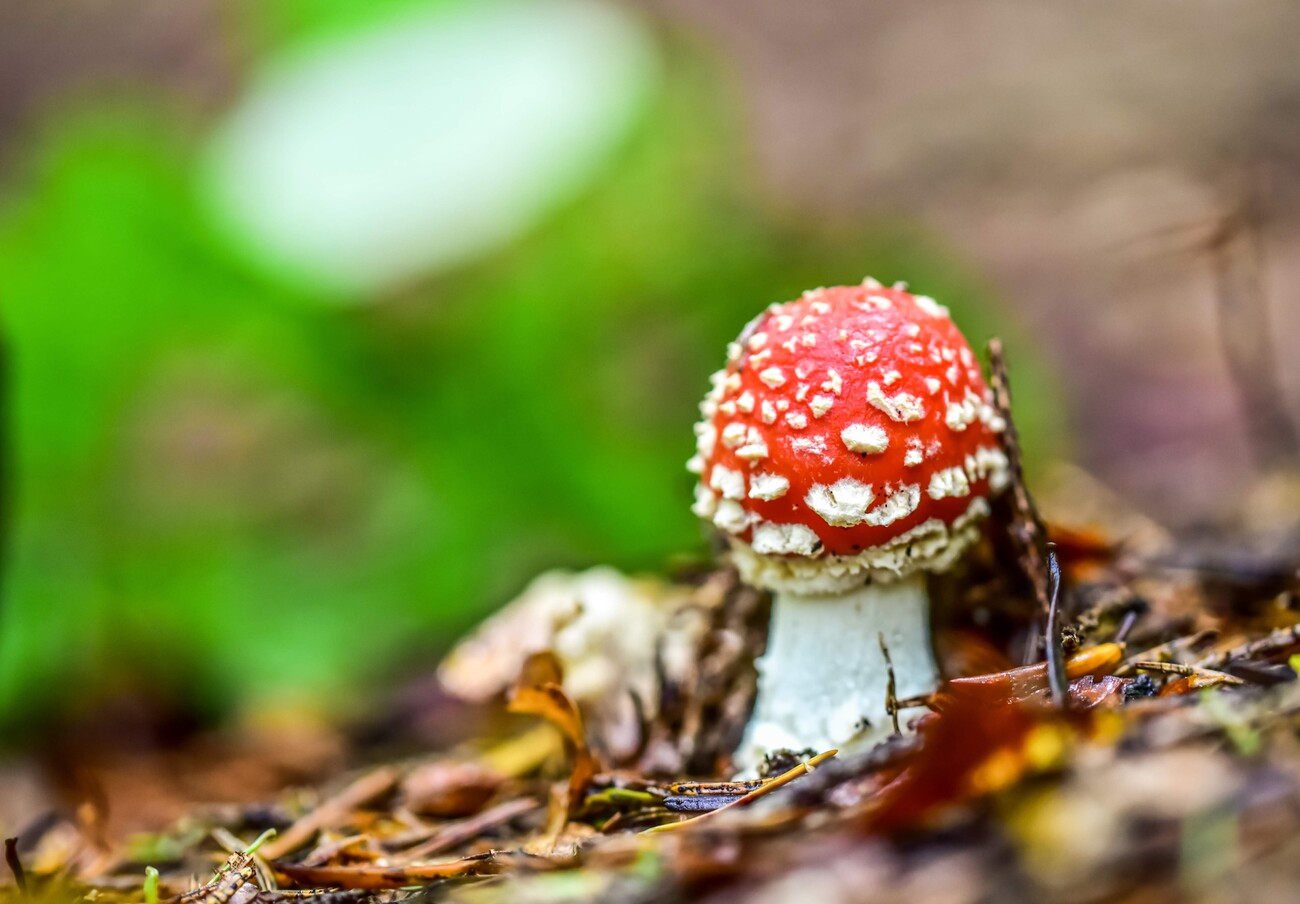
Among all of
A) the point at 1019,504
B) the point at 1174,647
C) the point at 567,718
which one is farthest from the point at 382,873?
the point at 1174,647

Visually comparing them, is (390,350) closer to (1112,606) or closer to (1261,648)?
(1112,606)

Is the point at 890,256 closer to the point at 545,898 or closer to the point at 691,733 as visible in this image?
the point at 691,733

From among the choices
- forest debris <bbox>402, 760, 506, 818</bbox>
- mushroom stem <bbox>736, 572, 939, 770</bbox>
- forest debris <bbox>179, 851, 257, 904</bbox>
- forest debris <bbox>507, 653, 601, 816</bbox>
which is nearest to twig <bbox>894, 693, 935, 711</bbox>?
mushroom stem <bbox>736, 572, 939, 770</bbox>

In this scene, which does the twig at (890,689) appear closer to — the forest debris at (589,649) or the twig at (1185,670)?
the twig at (1185,670)

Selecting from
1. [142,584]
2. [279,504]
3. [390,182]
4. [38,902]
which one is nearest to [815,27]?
[390,182]

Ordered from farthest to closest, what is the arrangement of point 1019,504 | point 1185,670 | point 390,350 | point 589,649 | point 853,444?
point 390,350, point 589,649, point 1019,504, point 853,444, point 1185,670

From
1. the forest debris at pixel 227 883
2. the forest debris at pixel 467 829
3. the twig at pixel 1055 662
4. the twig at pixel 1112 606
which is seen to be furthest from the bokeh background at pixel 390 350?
the twig at pixel 1055 662

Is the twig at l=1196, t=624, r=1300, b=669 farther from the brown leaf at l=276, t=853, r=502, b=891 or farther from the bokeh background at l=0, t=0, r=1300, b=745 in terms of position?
the bokeh background at l=0, t=0, r=1300, b=745
